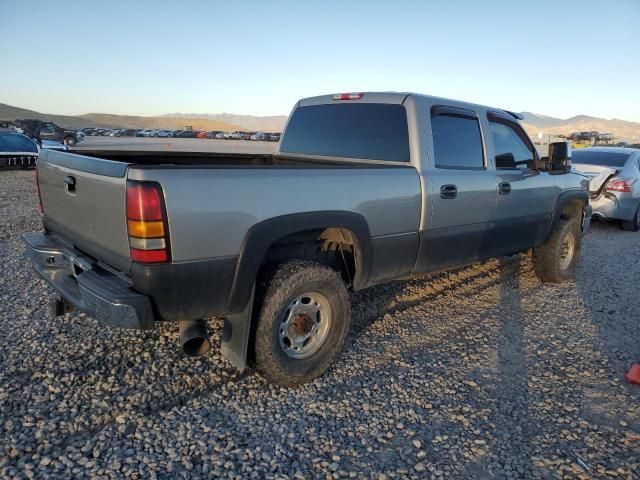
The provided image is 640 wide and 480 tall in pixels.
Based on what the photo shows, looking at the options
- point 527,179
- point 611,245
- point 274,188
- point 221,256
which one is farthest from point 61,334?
point 611,245

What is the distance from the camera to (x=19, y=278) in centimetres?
520

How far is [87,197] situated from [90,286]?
1.90ft

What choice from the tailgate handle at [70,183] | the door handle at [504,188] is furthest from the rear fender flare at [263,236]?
the door handle at [504,188]

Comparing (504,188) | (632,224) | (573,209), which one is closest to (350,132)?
(504,188)

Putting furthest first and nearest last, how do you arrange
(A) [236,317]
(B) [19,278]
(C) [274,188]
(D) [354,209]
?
(B) [19,278]
(D) [354,209]
(A) [236,317]
(C) [274,188]

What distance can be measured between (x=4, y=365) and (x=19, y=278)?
2.27m

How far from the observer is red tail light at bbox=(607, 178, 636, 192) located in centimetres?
894

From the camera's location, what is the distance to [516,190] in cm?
466

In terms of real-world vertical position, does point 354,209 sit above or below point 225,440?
above

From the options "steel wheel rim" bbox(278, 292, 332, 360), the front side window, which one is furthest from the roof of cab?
"steel wheel rim" bbox(278, 292, 332, 360)

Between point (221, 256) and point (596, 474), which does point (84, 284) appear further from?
point (596, 474)

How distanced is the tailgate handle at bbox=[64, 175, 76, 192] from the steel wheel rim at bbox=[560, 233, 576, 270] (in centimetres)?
532

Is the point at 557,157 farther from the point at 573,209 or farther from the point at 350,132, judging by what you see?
the point at 350,132

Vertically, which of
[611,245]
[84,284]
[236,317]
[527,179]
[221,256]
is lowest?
[611,245]
